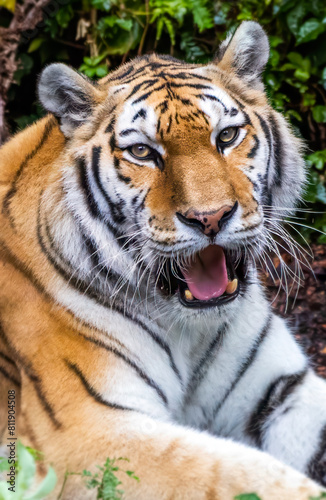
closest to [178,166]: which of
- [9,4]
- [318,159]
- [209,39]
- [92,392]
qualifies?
[92,392]

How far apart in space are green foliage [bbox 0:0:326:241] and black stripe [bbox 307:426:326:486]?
2104 mm

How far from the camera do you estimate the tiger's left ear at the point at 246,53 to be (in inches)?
97.1

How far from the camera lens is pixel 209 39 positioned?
183 inches

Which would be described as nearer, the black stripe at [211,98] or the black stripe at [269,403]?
the black stripe at [211,98]

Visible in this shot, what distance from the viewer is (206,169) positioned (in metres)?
2.14

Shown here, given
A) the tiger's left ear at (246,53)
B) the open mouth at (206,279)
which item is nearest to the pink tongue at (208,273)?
the open mouth at (206,279)

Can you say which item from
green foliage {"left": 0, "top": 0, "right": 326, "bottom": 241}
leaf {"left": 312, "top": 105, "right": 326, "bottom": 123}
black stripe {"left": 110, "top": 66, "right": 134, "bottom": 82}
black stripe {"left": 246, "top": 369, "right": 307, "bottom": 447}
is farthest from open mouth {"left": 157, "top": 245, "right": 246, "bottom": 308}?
leaf {"left": 312, "top": 105, "right": 326, "bottom": 123}

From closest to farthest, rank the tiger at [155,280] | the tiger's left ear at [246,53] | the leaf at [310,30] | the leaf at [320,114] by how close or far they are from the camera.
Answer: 1. the tiger at [155,280]
2. the tiger's left ear at [246,53]
3. the leaf at [310,30]
4. the leaf at [320,114]

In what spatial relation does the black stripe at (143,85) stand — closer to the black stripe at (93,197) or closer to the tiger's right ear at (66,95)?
the tiger's right ear at (66,95)

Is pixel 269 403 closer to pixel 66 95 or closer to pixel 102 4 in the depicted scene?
pixel 66 95

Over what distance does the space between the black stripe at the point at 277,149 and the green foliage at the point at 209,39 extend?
185 centimetres

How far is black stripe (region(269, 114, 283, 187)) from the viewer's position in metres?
2.50

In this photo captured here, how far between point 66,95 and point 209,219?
0.70 metres

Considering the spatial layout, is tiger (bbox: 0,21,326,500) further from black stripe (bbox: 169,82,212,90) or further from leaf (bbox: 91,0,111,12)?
leaf (bbox: 91,0,111,12)
